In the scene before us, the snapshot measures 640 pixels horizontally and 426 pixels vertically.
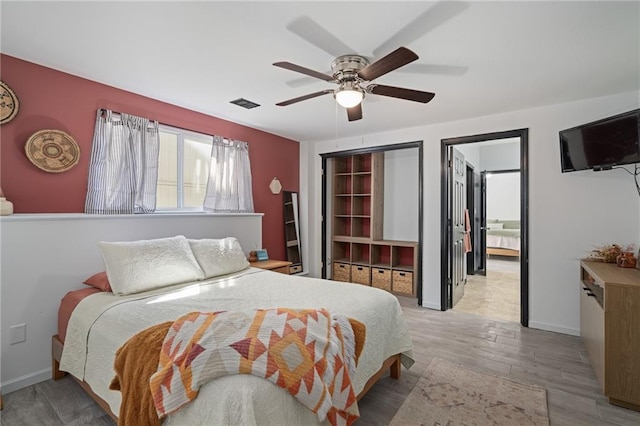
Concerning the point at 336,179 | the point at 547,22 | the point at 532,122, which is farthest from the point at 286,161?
the point at 547,22

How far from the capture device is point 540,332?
3.34m

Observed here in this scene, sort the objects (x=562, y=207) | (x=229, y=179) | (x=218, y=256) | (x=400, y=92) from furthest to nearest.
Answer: (x=229, y=179) < (x=562, y=207) < (x=218, y=256) < (x=400, y=92)

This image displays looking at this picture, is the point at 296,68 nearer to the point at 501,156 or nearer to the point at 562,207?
the point at 562,207

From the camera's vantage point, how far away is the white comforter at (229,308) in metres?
1.21

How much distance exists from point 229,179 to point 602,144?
377 centimetres

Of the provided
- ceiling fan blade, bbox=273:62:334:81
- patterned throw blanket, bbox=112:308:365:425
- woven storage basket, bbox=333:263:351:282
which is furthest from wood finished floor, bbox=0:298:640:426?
ceiling fan blade, bbox=273:62:334:81

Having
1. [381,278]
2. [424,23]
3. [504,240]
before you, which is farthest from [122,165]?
[504,240]

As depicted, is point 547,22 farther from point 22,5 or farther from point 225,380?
point 22,5

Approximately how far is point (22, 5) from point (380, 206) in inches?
179

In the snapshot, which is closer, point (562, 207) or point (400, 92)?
point (400, 92)

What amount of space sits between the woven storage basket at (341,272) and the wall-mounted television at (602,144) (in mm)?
3214

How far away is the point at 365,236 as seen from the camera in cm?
556

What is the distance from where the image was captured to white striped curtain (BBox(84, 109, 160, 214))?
9.07ft

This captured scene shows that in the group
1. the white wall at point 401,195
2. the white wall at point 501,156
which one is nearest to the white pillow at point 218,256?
the white wall at point 401,195
